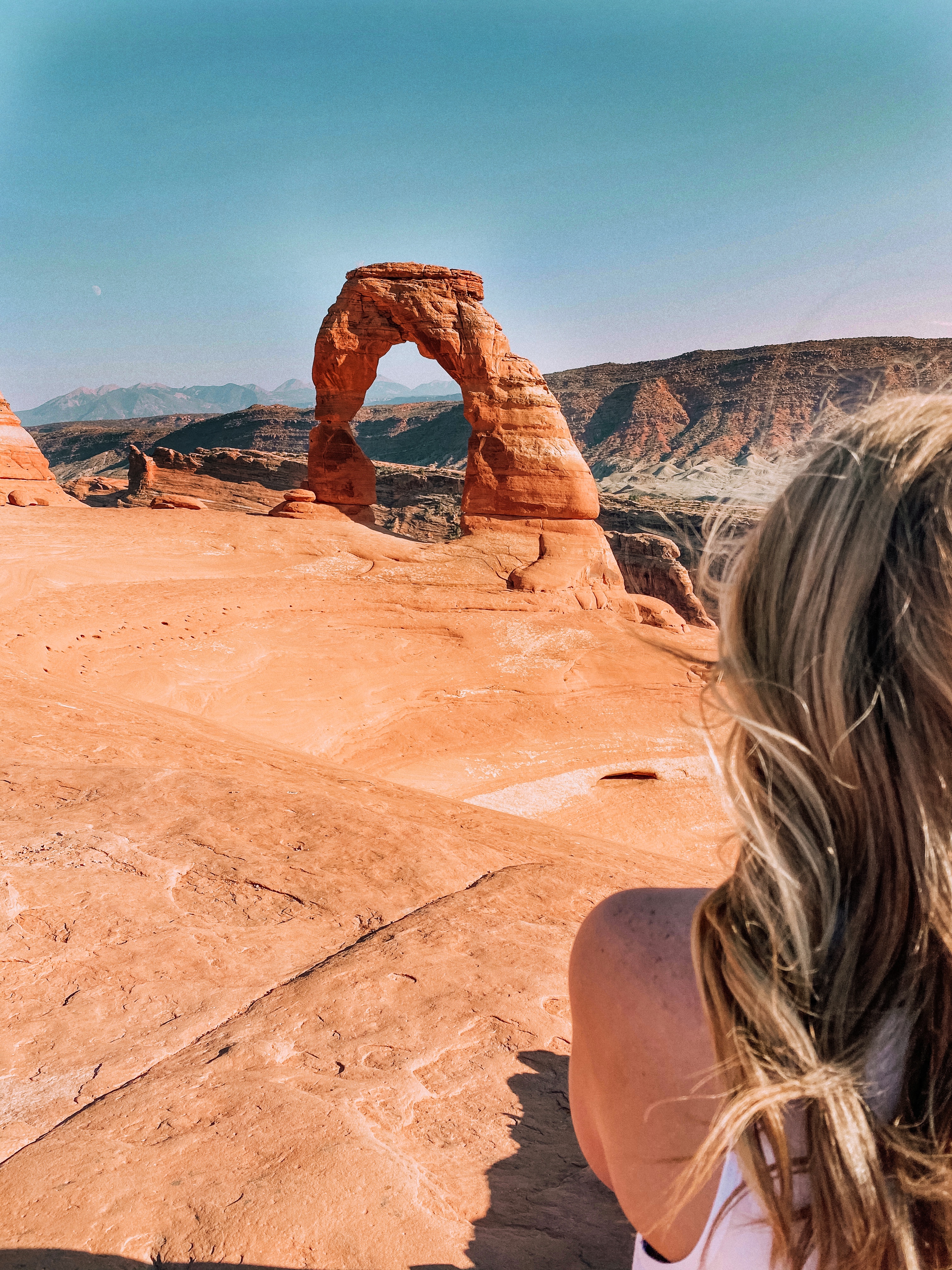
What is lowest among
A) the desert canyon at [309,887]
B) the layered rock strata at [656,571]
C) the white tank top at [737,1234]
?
the layered rock strata at [656,571]

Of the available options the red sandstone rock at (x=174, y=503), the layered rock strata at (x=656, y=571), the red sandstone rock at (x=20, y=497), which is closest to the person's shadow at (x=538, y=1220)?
the red sandstone rock at (x=174, y=503)

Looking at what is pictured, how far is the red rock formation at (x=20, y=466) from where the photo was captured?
16.9 metres

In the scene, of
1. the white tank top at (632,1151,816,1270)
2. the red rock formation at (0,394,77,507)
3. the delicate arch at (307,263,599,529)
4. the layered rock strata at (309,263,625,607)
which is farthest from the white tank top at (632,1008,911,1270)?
the red rock formation at (0,394,77,507)

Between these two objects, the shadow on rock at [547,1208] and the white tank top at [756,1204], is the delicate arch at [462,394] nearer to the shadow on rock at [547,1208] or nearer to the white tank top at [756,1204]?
the shadow on rock at [547,1208]

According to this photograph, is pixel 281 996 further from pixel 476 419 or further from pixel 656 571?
pixel 656 571

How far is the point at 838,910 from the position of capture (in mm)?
791

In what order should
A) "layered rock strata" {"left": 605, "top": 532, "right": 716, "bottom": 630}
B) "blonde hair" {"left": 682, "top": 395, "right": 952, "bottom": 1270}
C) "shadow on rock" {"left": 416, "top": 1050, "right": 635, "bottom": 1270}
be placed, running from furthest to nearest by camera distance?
"layered rock strata" {"left": 605, "top": 532, "right": 716, "bottom": 630}
"shadow on rock" {"left": 416, "top": 1050, "right": 635, "bottom": 1270}
"blonde hair" {"left": 682, "top": 395, "right": 952, "bottom": 1270}

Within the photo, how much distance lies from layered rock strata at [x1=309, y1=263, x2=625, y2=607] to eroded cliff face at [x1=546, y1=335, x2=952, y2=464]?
116 ft

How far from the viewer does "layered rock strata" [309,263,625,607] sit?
51.3ft

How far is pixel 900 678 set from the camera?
767 mm

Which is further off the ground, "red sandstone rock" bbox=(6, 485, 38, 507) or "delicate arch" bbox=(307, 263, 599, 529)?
"delicate arch" bbox=(307, 263, 599, 529)

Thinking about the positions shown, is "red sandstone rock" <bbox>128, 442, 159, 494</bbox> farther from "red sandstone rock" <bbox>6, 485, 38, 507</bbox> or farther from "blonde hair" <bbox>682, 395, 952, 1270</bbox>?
"blonde hair" <bbox>682, 395, 952, 1270</bbox>

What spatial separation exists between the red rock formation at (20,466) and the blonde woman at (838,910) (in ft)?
59.0

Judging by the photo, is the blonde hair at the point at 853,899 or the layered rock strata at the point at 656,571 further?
the layered rock strata at the point at 656,571
